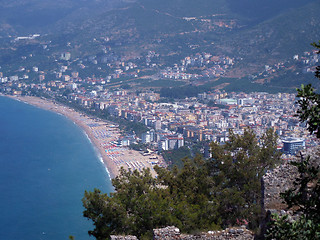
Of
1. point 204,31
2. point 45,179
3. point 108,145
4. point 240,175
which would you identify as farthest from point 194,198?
point 204,31

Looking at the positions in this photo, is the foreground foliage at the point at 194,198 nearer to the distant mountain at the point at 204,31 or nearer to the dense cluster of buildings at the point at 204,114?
the dense cluster of buildings at the point at 204,114

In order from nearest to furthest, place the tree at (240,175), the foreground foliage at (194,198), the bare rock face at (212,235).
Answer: the bare rock face at (212,235), the foreground foliage at (194,198), the tree at (240,175)

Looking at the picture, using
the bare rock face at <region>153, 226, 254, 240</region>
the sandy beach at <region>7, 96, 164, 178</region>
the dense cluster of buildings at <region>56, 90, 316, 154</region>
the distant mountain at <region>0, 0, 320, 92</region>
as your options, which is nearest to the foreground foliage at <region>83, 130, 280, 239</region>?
the bare rock face at <region>153, 226, 254, 240</region>

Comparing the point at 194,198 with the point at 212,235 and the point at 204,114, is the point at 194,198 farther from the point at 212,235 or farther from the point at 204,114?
the point at 204,114

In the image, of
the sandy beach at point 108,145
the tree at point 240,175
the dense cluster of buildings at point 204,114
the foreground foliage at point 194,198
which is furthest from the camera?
the dense cluster of buildings at point 204,114

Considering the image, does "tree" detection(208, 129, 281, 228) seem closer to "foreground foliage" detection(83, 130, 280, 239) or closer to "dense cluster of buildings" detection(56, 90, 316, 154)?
"foreground foliage" detection(83, 130, 280, 239)

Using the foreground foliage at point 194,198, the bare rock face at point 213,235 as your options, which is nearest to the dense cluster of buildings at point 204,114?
the foreground foliage at point 194,198
